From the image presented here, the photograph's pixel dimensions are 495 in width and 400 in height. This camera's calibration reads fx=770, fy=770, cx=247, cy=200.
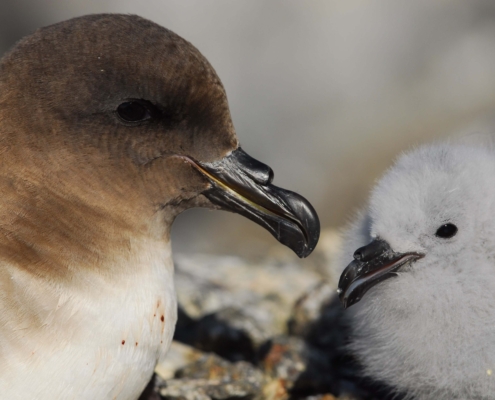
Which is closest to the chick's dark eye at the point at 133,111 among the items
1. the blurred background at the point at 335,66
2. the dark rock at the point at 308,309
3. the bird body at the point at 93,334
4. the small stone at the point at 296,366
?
the bird body at the point at 93,334

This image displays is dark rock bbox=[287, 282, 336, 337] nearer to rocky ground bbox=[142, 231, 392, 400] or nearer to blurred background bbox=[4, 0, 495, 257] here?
rocky ground bbox=[142, 231, 392, 400]

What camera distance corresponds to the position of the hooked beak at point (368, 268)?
2.64m

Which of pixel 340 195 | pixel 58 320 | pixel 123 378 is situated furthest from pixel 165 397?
pixel 340 195

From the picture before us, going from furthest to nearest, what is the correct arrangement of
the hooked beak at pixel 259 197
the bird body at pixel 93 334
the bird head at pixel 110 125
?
1. the hooked beak at pixel 259 197
2. the bird head at pixel 110 125
3. the bird body at pixel 93 334

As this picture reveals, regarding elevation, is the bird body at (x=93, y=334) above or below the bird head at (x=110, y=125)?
below

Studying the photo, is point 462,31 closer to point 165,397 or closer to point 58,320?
point 165,397

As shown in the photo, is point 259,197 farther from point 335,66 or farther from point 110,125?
point 335,66

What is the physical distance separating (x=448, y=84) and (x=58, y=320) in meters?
6.36

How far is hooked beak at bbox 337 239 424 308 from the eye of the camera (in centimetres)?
264

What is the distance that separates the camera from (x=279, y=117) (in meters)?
7.71

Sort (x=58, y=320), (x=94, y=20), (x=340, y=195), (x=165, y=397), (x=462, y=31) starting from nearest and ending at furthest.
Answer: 1. (x=58, y=320)
2. (x=94, y=20)
3. (x=165, y=397)
4. (x=340, y=195)
5. (x=462, y=31)

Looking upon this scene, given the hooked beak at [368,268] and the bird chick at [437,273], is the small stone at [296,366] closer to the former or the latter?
the bird chick at [437,273]

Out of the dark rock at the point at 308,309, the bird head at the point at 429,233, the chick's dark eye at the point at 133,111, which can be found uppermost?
the chick's dark eye at the point at 133,111

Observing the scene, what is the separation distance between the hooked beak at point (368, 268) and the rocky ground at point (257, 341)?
57 cm
